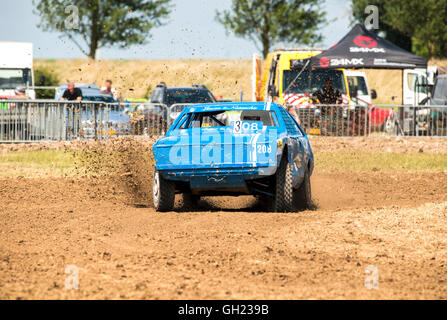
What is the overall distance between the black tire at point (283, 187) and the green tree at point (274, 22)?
33.3 meters

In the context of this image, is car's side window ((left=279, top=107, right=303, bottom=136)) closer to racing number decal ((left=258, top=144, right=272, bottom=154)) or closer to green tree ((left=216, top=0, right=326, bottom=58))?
racing number decal ((left=258, top=144, right=272, bottom=154))

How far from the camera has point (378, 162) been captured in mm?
19188

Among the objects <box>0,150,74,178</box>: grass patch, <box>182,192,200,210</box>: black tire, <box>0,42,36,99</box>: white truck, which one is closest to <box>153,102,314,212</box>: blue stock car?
<box>182,192,200,210</box>: black tire

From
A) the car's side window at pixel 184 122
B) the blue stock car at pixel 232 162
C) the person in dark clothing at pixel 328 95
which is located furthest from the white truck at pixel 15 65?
the blue stock car at pixel 232 162

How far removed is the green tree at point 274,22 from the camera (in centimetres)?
4241

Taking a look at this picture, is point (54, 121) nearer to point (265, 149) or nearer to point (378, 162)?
Answer: point (378, 162)

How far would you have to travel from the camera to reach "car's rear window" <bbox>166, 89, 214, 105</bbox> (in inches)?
901

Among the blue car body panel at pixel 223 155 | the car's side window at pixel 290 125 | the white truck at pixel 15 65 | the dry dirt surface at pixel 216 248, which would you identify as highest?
the white truck at pixel 15 65

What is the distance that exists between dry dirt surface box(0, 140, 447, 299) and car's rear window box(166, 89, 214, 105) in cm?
1032

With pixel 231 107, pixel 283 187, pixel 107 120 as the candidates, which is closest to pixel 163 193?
pixel 231 107

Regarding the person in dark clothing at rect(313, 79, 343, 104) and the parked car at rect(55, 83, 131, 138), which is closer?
the parked car at rect(55, 83, 131, 138)

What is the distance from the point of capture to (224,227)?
29.1 ft

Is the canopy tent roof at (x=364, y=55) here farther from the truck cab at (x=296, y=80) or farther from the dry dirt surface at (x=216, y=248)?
the dry dirt surface at (x=216, y=248)

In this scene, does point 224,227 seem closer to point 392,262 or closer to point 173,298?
point 392,262
